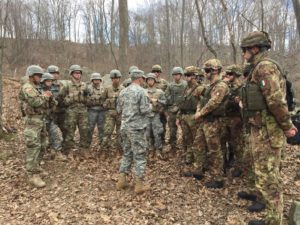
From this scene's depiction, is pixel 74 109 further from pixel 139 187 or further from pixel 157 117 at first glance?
pixel 139 187

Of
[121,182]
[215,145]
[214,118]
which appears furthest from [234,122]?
[121,182]

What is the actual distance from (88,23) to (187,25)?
14.0 m

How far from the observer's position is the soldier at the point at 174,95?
7.95m

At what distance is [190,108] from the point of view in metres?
6.94

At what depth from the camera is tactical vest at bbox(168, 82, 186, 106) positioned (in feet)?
26.4

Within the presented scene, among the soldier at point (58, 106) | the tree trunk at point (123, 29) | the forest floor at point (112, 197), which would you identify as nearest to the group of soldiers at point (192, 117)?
the soldier at point (58, 106)

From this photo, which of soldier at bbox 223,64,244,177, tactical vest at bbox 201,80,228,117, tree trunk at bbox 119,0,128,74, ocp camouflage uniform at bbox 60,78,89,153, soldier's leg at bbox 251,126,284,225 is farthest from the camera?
tree trunk at bbox 119,0,128,74

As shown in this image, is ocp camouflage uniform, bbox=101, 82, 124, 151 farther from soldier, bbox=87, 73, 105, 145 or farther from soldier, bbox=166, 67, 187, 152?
soldier, bbox=166, 67, 187, 152

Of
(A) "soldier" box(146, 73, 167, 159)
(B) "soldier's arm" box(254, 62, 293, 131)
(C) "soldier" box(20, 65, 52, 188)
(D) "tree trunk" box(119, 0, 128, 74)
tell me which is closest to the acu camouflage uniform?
(A) "soldier" box(146, 73, 167, 159)

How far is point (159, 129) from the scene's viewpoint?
8.13 m

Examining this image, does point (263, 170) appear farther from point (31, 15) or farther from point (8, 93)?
point (31, 15)

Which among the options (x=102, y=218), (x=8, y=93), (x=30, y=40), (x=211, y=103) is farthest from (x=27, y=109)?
(x=30, y=40)

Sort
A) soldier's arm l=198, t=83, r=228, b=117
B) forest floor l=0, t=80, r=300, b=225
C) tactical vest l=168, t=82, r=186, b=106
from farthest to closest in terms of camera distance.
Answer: tactical vest l=168, t=82, r=186, b=106
soldier's arm l=198, t=83, r=228, b=117
forest floor l=0, t=80, r=300, b=225

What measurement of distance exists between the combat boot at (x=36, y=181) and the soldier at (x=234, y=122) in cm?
399
